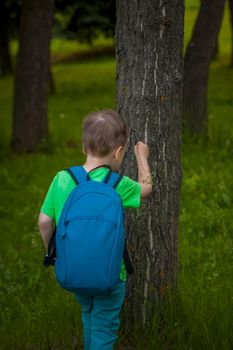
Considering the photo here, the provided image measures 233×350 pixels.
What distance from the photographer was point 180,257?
596cm

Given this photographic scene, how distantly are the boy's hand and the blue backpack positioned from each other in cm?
56

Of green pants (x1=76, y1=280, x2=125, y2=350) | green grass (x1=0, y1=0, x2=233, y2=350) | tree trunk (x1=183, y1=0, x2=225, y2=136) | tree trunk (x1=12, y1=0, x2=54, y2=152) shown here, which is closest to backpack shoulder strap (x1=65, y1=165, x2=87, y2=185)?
green pants (x1=76, y1=280, x2=125, y2=350)

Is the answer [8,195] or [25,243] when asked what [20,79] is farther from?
[25,243]

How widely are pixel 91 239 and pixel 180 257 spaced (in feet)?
8.99

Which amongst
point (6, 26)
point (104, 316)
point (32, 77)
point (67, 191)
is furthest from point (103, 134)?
point (6, 26)

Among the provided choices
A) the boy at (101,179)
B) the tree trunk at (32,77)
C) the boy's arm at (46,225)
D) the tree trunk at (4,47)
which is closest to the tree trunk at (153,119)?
the boy at (101,179)

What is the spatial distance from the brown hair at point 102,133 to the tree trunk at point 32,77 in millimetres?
9167

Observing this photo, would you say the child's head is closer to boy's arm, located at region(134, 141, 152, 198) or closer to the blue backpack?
the blue backpack

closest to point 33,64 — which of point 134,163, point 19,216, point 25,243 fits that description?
point 19,216

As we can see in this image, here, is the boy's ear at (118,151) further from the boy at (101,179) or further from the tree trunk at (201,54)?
the tree trunk at (201,54)

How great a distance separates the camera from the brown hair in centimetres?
351

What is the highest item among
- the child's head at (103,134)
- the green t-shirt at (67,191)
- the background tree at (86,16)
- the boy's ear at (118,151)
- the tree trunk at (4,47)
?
the child's head at (103,134)

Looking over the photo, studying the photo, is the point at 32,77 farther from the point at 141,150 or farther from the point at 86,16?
the point at 86,16

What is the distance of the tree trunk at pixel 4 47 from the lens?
82.0 ft
